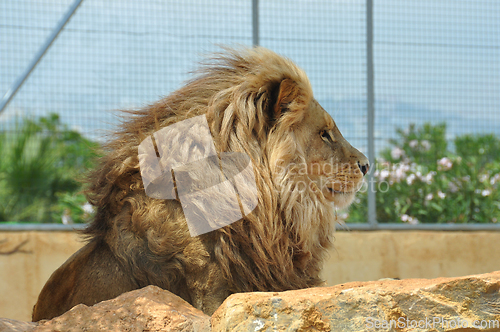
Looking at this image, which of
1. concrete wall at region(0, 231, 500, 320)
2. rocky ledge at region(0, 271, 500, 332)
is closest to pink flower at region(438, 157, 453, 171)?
concrete wall at region(0, 231, 500, 320)

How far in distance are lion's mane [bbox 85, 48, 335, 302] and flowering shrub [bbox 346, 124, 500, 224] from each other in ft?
10.0

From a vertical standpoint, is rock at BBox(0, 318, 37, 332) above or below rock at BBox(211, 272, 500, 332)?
below

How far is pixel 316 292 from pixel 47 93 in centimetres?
432

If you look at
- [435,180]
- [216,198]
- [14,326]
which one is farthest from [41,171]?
[435,180]

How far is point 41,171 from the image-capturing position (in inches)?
241

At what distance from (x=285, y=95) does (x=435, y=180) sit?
3.81 metres

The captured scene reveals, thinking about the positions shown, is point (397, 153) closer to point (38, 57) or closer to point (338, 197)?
point (338, 197)

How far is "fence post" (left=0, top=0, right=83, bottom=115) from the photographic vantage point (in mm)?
4340

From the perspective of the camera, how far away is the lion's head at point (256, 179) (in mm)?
2213

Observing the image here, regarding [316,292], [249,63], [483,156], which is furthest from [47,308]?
[483,156]

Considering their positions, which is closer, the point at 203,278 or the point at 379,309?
the point at 379,309

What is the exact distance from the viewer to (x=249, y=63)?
8.91 feet

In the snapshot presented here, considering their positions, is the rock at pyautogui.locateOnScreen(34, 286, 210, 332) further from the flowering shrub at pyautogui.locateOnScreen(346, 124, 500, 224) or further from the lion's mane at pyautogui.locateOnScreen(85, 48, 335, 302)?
the flowering shrub at pyautogui.locateOnScreen(346, 124, 500, 224)

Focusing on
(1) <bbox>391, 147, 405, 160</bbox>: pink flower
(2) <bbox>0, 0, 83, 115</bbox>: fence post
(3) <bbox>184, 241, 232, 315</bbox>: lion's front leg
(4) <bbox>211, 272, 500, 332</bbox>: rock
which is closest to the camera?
(4) <bbox>211, 272, 500, 332</bbox>: rock
